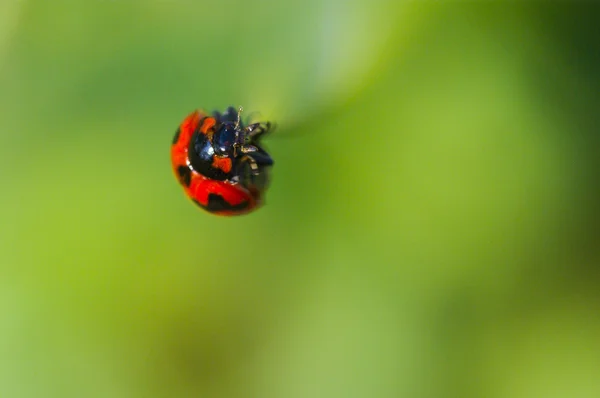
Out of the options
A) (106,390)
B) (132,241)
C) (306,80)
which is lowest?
(106,390)

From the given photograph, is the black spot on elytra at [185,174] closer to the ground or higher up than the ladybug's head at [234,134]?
closer to the ground

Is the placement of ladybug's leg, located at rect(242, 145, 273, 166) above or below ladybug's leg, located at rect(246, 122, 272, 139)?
below

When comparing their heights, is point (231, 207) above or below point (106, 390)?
above

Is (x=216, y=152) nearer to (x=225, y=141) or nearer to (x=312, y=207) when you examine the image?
(x=225, y=141)

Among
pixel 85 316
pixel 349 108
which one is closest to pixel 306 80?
pixel 349 108

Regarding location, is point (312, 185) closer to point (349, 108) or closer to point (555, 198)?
point (349, 108)
